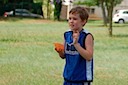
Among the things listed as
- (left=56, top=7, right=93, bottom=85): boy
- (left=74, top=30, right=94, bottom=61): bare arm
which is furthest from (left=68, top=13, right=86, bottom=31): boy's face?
(left=74, top=30, right=94, bottom=61): bare arm

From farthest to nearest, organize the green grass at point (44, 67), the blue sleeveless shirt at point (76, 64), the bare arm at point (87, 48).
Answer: the green grass at point (44, 67)
the blue sleeveless shirt at point (76, 64)
the bare arm at point (87, 48)

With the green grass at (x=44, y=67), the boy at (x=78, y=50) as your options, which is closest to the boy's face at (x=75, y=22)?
the boy at (x=78, y=50)

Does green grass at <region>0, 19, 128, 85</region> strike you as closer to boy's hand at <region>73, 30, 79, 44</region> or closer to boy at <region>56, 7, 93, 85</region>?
boy at <region>56, 7, 93, 85</region>

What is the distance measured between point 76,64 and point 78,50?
216mm

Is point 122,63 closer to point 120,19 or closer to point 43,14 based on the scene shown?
point 120,19

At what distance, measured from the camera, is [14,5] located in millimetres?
54719

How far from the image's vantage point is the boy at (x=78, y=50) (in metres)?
4.96

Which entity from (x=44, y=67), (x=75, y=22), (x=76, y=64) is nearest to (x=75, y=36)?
(x=75, y=22)

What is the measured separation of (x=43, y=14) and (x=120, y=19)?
12.5 metres

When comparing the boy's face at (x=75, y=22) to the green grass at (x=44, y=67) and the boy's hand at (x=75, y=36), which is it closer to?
the boy's hand at (x=75, y=36)

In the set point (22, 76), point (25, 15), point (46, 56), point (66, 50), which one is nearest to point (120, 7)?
point (25, 15)

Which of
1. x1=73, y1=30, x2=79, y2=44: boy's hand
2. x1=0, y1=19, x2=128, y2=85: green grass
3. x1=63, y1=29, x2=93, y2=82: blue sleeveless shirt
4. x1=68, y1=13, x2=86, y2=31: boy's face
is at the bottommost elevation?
x1=0, y1=19, x2=128, y2=85: green grass

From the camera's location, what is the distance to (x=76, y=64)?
198 inches

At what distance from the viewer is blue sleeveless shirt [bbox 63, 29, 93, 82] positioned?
5.02 metres
